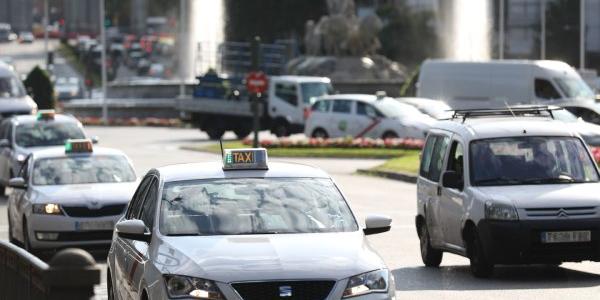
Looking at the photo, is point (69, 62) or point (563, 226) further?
A: point (69, 62)

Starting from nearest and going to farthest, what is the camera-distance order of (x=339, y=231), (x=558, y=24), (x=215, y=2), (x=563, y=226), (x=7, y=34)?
(x=339, y=231), (x=563, y=226), (x=215, y=2), (x=558, y=24), (x=7, y=34)

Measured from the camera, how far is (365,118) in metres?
46.8

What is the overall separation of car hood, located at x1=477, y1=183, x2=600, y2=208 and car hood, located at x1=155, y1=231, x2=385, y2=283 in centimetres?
528

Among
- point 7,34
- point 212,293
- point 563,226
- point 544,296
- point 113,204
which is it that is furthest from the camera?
point 7,34

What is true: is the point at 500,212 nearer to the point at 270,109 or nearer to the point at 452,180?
the point at 452,180

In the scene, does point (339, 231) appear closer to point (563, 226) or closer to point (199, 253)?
point (199, 253)

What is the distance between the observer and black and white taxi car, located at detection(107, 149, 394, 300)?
9781mm

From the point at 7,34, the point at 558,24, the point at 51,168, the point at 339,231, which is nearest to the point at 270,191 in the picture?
the point at 339,231

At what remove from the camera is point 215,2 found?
94750mm

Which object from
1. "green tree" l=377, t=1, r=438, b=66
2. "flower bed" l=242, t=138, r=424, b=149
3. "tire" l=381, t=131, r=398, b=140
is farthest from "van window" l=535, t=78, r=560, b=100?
"green tree" l=377, t=1, r=438, b=66

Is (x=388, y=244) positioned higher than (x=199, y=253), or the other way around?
(x=199, y=253)

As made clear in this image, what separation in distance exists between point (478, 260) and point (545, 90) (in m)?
32.3

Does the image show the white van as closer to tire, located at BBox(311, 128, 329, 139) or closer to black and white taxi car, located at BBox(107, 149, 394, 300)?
tire, located at BBox(311, 128, 329, 139)

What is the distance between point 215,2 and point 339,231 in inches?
3328
